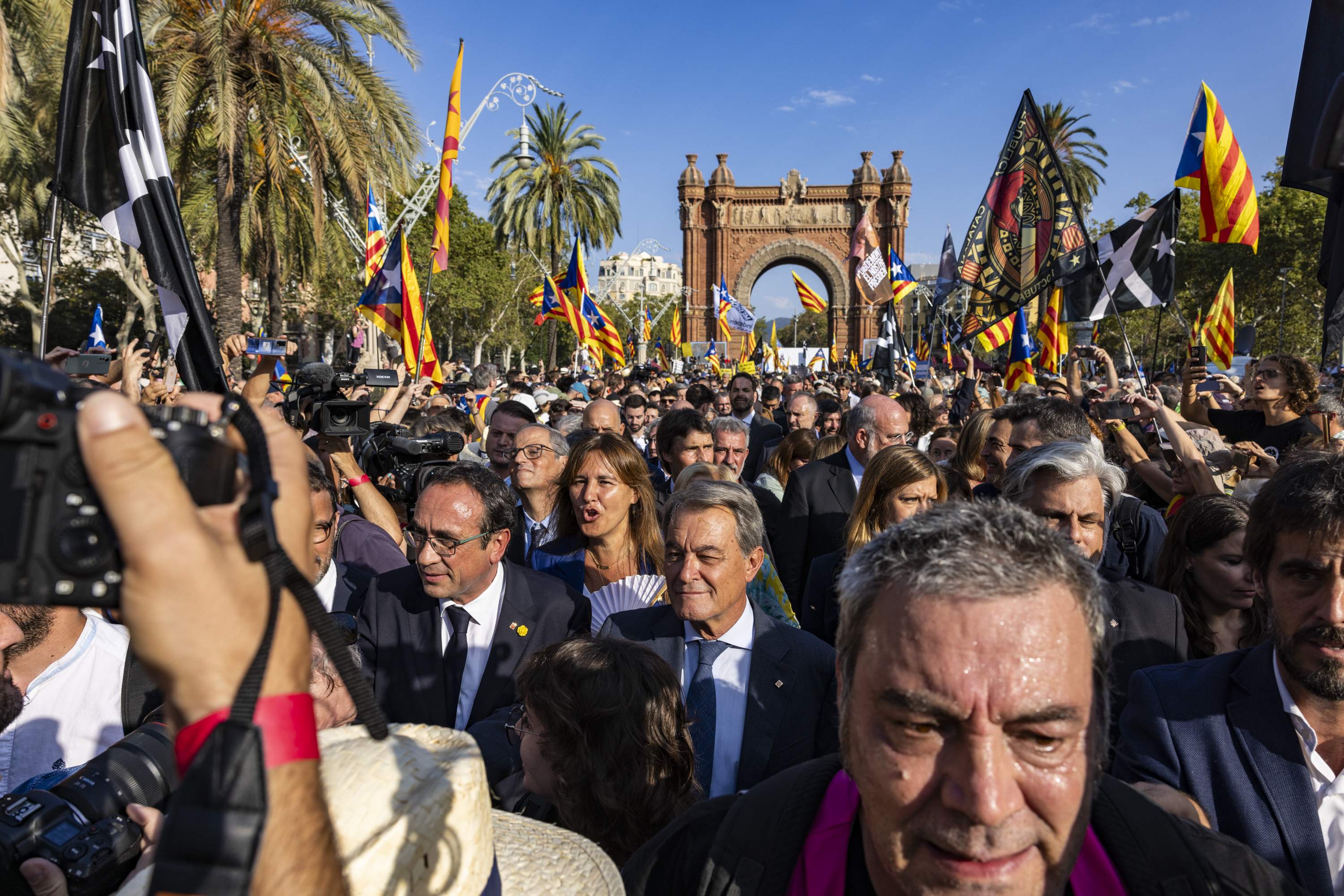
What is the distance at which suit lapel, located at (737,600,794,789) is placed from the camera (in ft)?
9.05

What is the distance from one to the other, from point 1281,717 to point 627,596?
245 cm

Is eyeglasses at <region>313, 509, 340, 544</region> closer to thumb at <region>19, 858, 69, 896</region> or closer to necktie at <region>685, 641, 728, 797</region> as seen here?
necktie at <region>685, 641, 728, 797</region>

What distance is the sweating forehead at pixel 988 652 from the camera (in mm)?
1359

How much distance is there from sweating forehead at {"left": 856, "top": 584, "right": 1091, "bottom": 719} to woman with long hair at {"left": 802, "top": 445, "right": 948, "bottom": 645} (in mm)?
2725

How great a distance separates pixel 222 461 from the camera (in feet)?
2.94

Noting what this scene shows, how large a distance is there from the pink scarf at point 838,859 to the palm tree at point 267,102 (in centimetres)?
1242

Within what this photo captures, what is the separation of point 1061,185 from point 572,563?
229 inches

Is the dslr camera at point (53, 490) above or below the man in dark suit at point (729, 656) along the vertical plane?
above

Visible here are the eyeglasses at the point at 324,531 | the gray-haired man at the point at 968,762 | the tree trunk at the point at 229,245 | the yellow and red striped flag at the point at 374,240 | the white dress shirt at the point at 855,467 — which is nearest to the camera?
the gray-haired man at the point at 968,762

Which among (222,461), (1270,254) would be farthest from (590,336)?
(1270,254)

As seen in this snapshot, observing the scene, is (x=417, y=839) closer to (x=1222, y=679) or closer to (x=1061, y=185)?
(x=1222, y=679)

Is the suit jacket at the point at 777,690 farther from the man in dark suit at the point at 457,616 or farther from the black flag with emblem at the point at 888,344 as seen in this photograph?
the black flag with emblem at the point at 888,344

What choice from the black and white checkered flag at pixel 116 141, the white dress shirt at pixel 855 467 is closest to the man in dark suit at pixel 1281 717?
the white dress shirt at pixel 855 467

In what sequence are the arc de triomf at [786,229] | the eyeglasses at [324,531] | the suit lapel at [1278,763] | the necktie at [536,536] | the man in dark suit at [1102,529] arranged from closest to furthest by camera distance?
the suit lapel at [1278,763], the man in dark suit at [1102,529], the eyeglasses at [324,531], the necktie at [536,536], the arc de triomf at [786,229]
